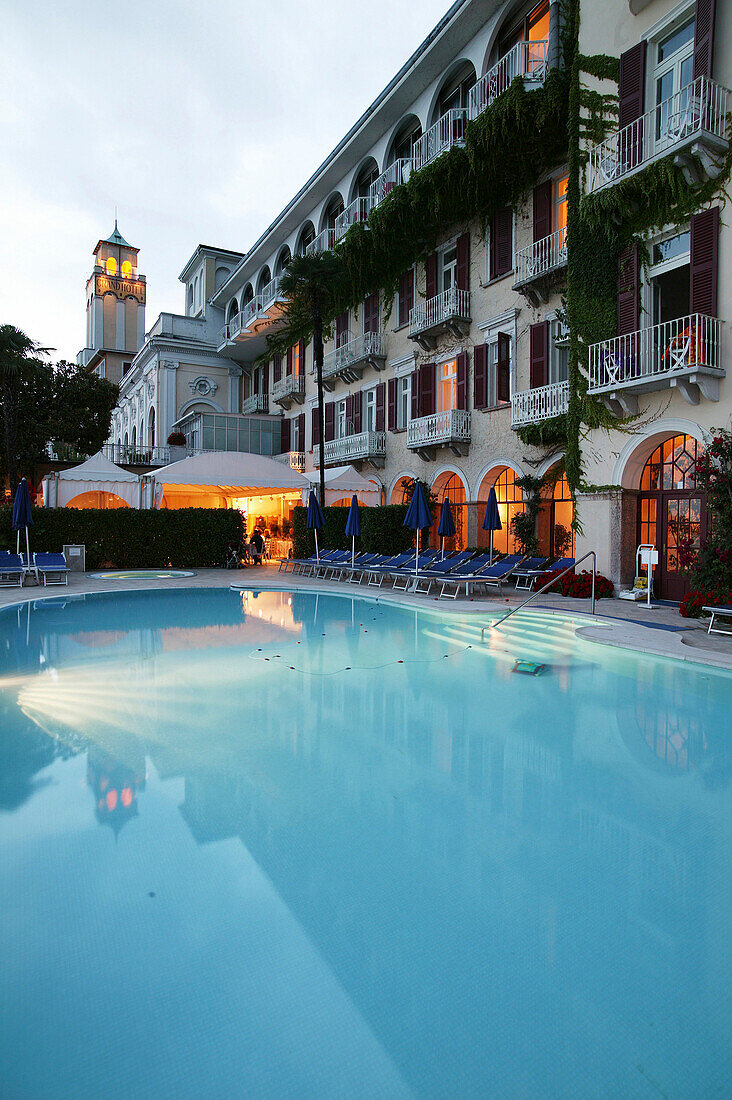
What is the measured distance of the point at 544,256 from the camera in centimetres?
1614

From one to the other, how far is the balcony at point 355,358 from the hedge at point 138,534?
24.2ft

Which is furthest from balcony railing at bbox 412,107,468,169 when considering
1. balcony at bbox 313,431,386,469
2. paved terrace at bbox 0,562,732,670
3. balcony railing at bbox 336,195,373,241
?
paved terrace at bbox 0,562,732,670

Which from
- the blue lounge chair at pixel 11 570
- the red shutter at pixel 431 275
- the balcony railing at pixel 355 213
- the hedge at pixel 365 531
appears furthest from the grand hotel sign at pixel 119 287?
the blue lounge chair at pixel 11 570

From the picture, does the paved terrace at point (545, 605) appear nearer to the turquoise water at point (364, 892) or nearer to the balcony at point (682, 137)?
the turquoise water at point (364, 892)

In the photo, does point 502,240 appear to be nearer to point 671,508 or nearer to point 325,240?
point 671,508

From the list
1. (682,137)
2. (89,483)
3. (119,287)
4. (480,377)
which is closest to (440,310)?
(480,377)

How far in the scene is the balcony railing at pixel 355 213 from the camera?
2281 centimetres

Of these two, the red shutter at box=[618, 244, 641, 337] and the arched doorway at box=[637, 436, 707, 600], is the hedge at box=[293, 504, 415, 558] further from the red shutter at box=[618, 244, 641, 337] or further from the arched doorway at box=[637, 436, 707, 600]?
the red shutter at box=[618, 244, 641, 337]

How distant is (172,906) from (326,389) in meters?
25.8

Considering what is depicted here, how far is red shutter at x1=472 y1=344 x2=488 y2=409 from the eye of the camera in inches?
720

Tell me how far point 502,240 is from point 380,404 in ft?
23.7

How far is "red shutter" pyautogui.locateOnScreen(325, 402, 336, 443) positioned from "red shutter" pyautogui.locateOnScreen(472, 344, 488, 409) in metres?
9.10

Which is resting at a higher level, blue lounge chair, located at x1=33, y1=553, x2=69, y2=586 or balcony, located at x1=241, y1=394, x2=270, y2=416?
balcony, located at x1=241, y1=394, x2=270, y2=416

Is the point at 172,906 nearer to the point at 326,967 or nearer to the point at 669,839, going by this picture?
the point at 326,967
